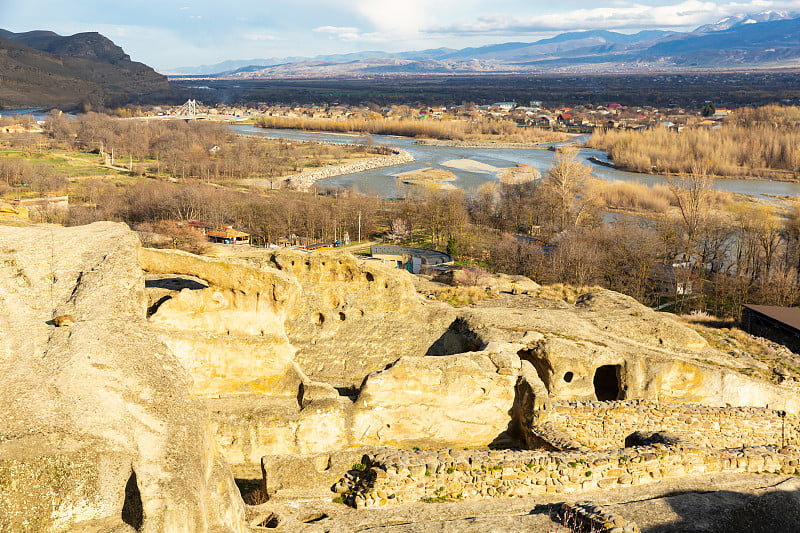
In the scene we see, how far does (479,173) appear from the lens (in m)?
82.8

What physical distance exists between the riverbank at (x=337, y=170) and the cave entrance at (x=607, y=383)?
5633 centimetres

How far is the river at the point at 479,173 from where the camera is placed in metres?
70.9

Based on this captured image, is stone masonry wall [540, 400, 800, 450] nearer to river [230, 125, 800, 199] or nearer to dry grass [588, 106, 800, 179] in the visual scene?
river [230, 125, 800, 199]

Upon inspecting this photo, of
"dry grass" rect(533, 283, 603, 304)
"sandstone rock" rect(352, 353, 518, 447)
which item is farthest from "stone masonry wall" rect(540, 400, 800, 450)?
"dry grass" rect(533, 283, 603, 304)

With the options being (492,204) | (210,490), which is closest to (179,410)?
(210,490)

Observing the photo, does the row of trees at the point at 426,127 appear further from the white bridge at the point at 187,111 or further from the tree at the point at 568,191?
the tree at the point at 568,191

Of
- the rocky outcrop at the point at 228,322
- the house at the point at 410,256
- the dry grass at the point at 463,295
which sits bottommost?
the house at the point at 410,256

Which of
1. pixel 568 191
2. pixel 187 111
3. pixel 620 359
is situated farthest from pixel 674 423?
pixel 187 111

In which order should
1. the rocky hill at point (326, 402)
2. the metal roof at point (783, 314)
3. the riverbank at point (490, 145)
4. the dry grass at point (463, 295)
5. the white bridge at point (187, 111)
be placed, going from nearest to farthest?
the rocky hill at point (326, 402) < the dry grass at point (463, 295) < the metal roof at point (783, 314) < the riverbank at point (490, 145) < the white bridge at point (187, 111)

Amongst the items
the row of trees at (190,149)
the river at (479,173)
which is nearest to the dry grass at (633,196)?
the river at (479,173)

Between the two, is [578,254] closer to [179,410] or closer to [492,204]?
[492,204]

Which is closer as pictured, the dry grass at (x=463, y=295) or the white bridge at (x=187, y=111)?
the dry grass at (x=463, y=295)

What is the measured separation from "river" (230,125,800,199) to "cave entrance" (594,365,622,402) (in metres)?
52.5

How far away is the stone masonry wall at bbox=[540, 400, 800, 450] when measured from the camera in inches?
512
